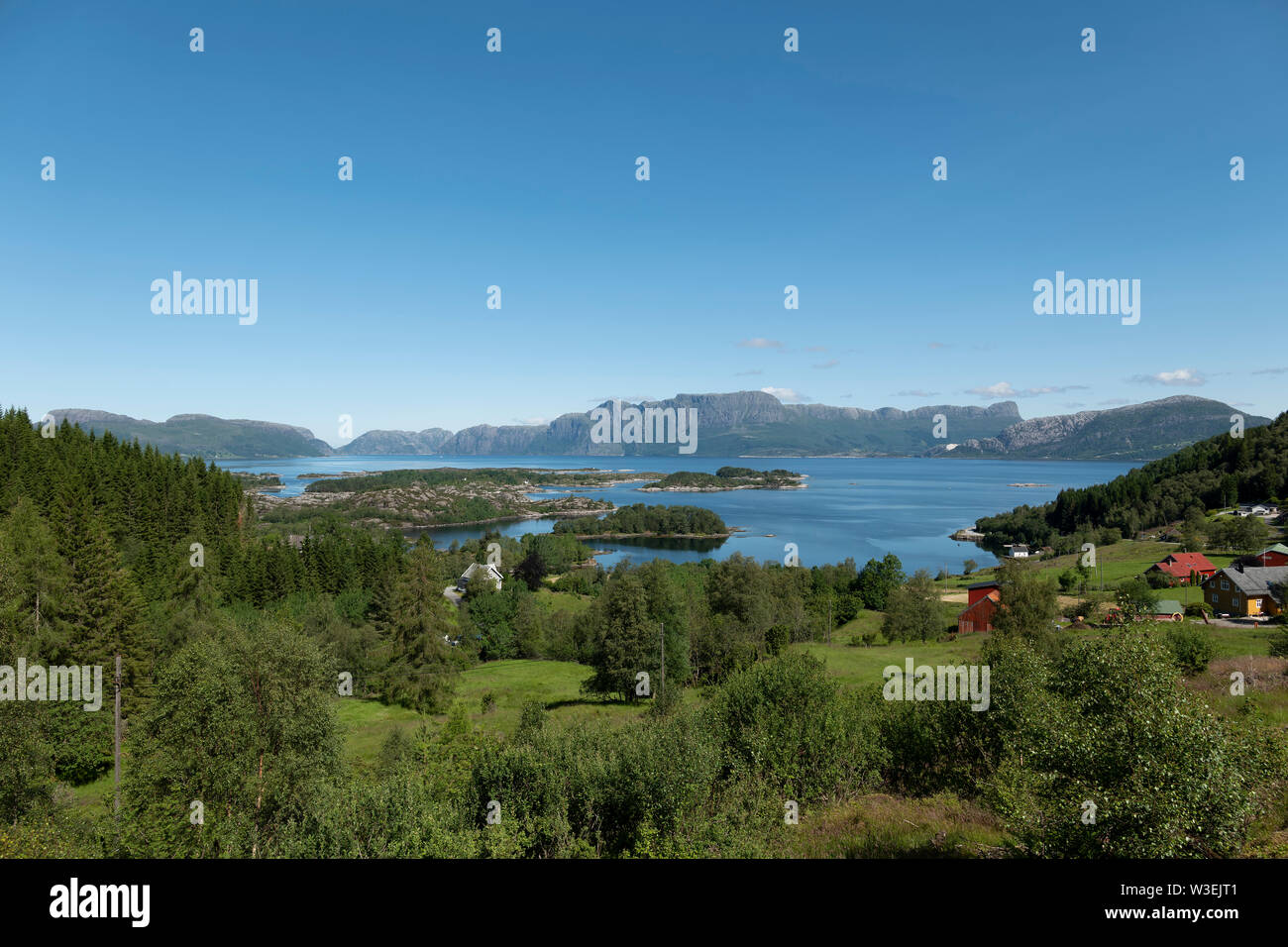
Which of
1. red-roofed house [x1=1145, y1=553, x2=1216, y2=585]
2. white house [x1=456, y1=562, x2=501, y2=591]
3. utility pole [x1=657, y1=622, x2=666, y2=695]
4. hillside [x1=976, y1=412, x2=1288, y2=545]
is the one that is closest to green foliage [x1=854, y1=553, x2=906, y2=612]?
red-roofed house [x1=1145, y1=553, x2=1216, y2=585]

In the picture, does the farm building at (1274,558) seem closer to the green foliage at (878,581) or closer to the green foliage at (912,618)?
the green foliage at (912,618)

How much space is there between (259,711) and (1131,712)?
934 inches

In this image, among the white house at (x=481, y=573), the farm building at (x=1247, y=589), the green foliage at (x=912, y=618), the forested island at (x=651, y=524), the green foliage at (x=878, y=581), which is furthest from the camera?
the forested island at (x=651, y=524)

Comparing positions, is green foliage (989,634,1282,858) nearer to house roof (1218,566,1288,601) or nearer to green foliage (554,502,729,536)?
house roof (1218,566,1288,601)

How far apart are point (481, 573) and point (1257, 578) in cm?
7416

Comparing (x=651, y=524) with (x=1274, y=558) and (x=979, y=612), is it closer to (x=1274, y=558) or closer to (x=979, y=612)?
(x=979, y=612)

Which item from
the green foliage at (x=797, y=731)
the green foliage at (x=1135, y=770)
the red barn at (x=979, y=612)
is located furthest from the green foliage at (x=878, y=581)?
the green foliage at (x=1135, y=770)

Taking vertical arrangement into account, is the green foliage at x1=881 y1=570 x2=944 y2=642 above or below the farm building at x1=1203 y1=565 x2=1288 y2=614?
below

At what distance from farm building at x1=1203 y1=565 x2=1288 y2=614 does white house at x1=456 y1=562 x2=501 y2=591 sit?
219ft

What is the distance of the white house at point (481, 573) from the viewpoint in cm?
7540

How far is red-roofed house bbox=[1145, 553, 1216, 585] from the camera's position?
54656mm

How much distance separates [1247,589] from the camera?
42.8 meters

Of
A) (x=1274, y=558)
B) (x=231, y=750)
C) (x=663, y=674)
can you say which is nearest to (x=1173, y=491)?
(x=1274, y=558)

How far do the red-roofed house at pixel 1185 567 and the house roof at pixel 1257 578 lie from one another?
10789 millimetres
